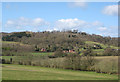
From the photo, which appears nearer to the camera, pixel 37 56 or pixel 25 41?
pixel 37 56

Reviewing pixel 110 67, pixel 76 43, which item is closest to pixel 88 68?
pixel 110 67

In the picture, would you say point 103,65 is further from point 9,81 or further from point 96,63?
point 9,81

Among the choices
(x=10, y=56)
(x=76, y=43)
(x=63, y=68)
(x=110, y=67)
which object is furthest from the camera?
(x=76, y=43)

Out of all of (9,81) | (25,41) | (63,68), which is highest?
(25,41)

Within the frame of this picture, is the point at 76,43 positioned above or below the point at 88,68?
above

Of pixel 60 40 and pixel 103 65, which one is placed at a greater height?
pixel 60 40

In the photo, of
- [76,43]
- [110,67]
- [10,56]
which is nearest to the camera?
[110,67]

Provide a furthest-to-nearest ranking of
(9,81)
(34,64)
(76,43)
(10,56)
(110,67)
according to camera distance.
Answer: (76,43), (10,56), (34,64), (110,67), (9,81)

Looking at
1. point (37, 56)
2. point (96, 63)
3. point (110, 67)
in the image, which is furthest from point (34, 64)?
point (110, 67)

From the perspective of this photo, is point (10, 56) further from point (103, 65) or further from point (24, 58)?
point (103, 65)
